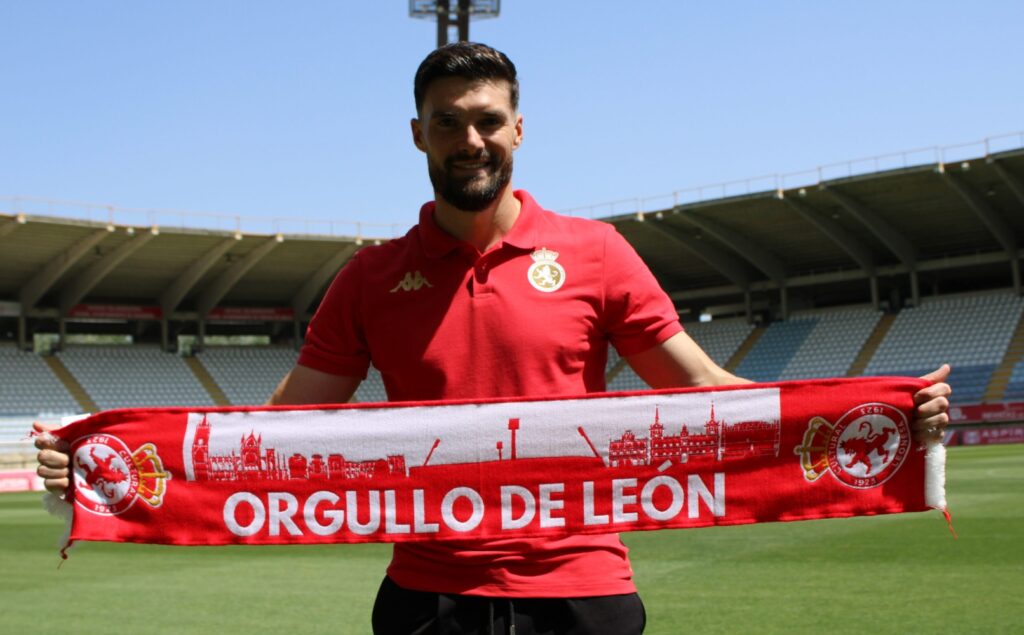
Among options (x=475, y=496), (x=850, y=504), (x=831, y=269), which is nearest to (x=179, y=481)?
(x=475, y=496)

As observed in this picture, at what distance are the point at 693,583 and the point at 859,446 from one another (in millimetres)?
5560

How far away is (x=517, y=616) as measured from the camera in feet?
8.18

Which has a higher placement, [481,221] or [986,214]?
[986,214]

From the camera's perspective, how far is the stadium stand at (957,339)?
3762 centimetres

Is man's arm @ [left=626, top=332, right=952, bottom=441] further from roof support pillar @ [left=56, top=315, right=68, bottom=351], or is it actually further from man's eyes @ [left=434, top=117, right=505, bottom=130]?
roof support pillar @ [left=56, top=315, right=68, bottom=351]

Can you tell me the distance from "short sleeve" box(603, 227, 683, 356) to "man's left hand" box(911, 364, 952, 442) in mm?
710

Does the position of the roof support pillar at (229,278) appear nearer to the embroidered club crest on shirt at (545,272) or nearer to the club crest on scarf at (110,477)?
the club crest on scarf at (110,477)

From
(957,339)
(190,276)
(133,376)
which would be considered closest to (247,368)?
(133,376)

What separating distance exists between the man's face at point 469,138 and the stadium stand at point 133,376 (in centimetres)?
4053

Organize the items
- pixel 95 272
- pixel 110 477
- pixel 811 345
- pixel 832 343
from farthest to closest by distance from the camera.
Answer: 1. pixel 811 345
2. pixel 832 343
3. pixel 95 272
4. pixel 110 477

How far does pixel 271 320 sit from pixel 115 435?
45.4 m

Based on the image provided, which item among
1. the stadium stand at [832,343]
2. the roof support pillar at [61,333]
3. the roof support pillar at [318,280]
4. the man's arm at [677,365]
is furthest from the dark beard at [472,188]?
the roof support pillar at [61,333]

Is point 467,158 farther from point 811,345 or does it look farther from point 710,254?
point 811,345

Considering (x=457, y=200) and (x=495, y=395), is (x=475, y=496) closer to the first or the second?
(x=495, y=395)
